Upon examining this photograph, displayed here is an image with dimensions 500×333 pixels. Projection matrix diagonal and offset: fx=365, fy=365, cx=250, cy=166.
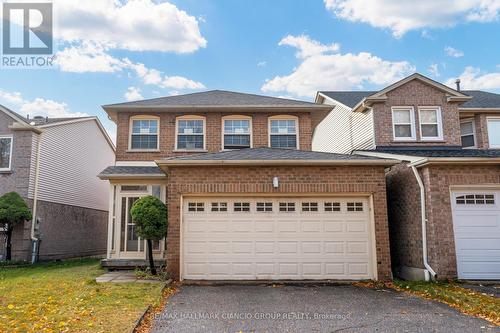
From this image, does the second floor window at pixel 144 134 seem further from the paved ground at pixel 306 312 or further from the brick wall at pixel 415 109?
the brick wall at pixel 415 109

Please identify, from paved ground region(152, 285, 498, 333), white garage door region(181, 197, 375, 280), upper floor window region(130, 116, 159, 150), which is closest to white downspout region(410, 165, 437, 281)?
white garage door region(181, 197, 375, 280)

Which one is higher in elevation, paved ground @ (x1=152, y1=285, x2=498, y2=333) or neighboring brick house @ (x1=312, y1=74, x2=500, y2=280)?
neighboring brick house @ (x1=312, y1=74, x2=500, y2=280)

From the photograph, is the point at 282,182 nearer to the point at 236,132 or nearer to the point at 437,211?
the point at 437,211

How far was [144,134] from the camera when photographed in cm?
1379

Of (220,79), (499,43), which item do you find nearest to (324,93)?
(220,79)

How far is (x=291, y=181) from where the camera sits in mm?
9586

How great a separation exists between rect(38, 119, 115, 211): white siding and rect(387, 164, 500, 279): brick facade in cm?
1306

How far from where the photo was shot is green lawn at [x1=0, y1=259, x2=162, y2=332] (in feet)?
16.8

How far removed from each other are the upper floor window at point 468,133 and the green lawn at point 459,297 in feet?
27.8

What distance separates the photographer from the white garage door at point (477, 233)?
9125 mm

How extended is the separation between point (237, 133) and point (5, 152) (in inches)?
347

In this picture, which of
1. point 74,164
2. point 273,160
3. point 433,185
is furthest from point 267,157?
point 74,164

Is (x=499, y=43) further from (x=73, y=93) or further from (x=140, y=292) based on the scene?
(x=73, y=93)

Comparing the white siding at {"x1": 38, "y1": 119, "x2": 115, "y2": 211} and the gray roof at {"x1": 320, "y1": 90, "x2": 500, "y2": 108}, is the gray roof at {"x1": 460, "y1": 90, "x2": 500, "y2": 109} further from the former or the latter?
the white siding at {"x1": 38, "y1": 119, "x2": 115, "y2": 211}
